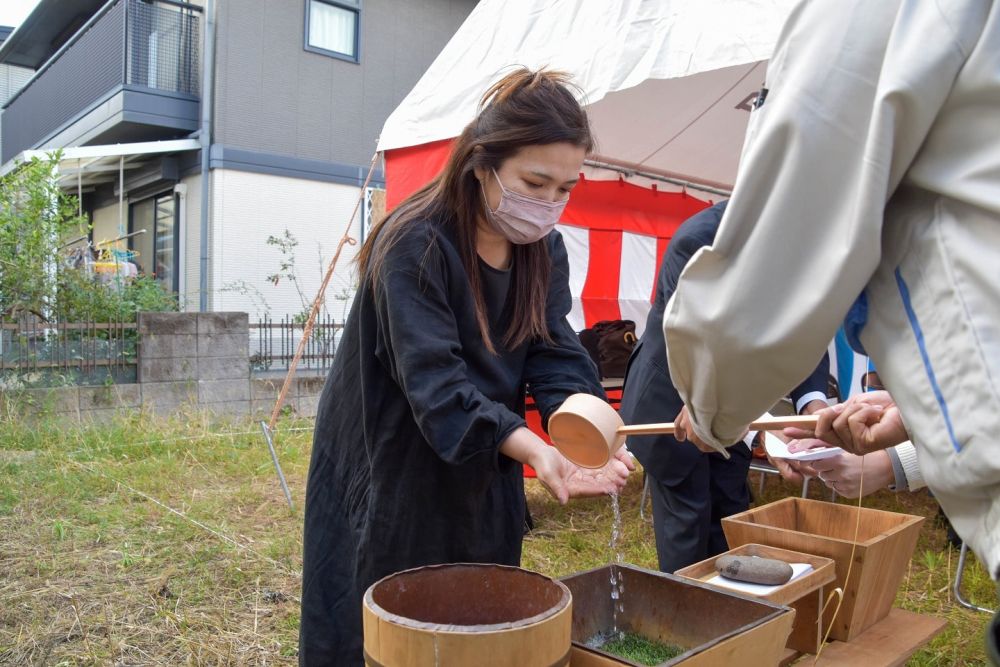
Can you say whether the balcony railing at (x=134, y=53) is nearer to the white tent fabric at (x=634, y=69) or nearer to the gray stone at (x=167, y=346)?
the gray stone at (x=167, y=346)

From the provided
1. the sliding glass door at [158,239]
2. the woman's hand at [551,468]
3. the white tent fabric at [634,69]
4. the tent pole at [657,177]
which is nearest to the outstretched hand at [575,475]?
the woman's hand at [551,468]

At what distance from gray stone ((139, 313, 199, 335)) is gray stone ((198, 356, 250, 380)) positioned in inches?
12.0

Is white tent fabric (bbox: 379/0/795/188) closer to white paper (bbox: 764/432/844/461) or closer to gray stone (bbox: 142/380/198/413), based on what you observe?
white paper (bbox: 764/432/844/461)

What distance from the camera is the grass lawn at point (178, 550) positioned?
9.25 feet

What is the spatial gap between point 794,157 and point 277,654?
2.60 meters

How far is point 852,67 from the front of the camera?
717 mm

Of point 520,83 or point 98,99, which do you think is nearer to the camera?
point 520,83

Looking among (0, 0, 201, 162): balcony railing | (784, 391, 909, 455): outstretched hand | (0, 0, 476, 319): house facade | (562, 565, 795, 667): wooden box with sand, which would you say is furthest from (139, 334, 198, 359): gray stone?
(784, 391, 909, 455): outstretched hand

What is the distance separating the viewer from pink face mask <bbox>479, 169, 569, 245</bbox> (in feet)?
5.35

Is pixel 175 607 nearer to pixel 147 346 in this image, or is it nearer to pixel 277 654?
pixel 277 654

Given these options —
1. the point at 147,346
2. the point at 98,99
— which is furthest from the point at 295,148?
the point at 147,346

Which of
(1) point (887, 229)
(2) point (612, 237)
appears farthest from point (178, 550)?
(1) point (887, 229)

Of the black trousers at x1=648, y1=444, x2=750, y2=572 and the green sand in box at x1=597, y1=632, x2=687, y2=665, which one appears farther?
the black trousers at x1=648, y1=444, x2=750, y2=572

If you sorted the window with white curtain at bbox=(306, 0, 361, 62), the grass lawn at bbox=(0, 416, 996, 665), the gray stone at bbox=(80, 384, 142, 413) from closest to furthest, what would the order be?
the grass lawn at bbox=(0, 416, 996, 665) → the gray stone at bbox=(80, 384, 142, 413) → the window with white curtain at bbox=(306, 0, 361, 62)
